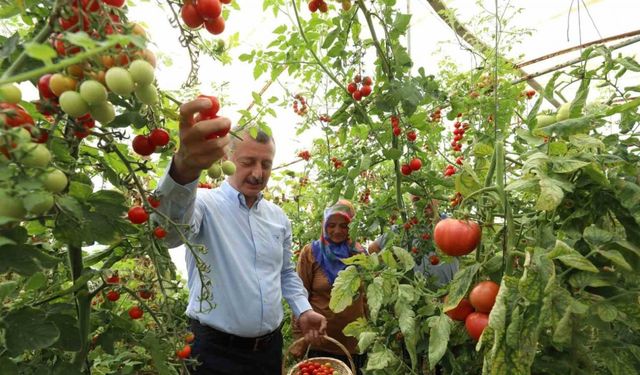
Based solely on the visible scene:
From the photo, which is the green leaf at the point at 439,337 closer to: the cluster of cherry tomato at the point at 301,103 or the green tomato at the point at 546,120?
the green tomato at the point at 546,120

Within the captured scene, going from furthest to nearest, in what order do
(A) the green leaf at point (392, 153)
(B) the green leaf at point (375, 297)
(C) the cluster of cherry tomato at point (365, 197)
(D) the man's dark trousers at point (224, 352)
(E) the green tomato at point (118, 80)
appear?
(C) the cluster of cherry tomato at point (365, 197) < (D) the man's dark trousers at point (224, 352) < (A) the green leaf at point (392, 153) < (B) the green leaf at point (375, 297) < (E) the green tomato at point (118, 80)

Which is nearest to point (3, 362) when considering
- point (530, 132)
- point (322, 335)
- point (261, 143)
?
point (530, 132)

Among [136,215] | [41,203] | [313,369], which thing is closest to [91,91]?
[41,203]

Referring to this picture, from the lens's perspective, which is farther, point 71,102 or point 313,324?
point 313,324

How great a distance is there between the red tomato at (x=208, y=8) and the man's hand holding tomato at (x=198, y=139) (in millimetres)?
146

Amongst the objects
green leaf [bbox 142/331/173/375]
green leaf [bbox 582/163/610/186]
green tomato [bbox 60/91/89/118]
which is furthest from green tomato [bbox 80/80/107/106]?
green leaf [bbox 582/163/610/186]

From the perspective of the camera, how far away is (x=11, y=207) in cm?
43

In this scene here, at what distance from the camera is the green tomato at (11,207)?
1.40 ft

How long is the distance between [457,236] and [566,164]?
0.74 ft

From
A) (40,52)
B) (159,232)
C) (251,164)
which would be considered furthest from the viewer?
(251,164)

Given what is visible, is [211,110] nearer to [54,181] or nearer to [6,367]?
[54,181]

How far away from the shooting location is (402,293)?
3.49 feet

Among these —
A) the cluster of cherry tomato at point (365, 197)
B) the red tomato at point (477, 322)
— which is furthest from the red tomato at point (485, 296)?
the cluster of cherry tomato at point (365, 197)

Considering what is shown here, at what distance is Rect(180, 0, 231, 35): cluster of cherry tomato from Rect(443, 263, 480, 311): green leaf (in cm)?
64
